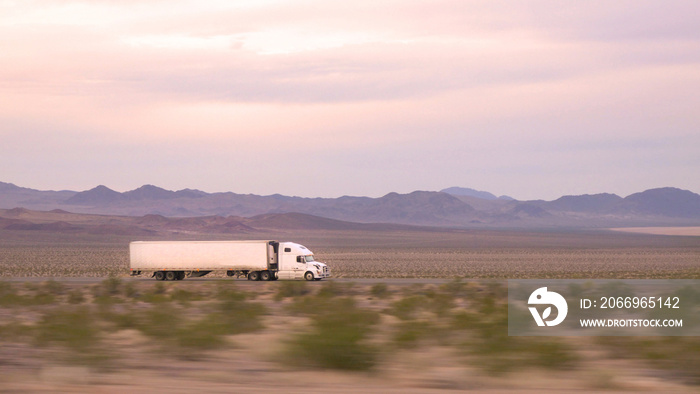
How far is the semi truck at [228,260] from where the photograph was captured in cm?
4116

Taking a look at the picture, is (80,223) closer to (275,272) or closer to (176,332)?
(275,272)

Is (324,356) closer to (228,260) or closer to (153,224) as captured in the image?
(228,260)

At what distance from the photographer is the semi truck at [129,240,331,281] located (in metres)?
41.2

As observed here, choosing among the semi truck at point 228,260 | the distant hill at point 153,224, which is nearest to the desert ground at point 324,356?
the semi truck at point 228,260

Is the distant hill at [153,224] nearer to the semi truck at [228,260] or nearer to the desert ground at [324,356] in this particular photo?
the semi truck at [228,260]

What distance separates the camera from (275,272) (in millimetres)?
41344

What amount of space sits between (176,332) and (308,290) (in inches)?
667

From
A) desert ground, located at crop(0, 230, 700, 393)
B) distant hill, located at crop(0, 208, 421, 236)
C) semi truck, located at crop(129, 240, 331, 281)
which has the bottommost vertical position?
desert ground, located at crop(0, 230, 700, 393)

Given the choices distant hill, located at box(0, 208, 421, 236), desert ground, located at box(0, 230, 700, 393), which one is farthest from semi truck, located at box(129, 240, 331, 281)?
distant hill, located at box(0, 208, 421, 236)

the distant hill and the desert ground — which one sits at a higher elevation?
the distant hill

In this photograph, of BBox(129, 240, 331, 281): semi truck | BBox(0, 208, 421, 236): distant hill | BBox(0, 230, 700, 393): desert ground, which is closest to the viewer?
BBox(0, 230, 700, 393): desert ground

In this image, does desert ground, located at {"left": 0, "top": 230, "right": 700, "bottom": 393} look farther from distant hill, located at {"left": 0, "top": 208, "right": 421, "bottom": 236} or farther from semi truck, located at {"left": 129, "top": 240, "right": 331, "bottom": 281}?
distant hill, located at {"left": 0, "top": 208, "right": 421, "bottom": 236}

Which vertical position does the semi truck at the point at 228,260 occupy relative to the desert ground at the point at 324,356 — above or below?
above

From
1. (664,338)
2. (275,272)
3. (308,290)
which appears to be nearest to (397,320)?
(664,338)
